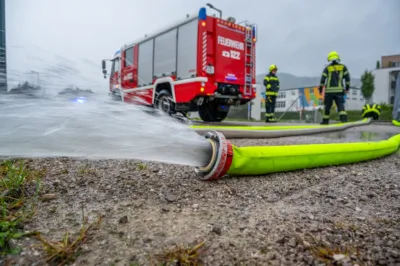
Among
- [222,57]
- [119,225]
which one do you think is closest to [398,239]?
[119,225]

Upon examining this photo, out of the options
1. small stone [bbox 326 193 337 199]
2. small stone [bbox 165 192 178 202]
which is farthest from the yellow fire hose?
small stone [bbox 326 193 337 199]

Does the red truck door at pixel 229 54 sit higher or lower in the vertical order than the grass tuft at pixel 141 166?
higher

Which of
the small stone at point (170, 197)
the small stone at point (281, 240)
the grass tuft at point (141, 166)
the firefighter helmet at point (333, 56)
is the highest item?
the firefighter helmet at point (333, 56)

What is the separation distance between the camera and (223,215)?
3.90 feet

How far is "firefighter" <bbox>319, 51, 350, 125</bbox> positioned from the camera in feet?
23.9

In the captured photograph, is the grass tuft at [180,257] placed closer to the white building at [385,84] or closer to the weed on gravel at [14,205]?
the weed on gravel at [14,205]

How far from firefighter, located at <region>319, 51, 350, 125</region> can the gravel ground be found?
20.2ft

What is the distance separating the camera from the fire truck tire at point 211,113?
8506mm

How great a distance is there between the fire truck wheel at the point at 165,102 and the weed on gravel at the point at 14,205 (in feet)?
19.9

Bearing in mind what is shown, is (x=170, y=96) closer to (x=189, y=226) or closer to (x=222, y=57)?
(x=222, y=57)

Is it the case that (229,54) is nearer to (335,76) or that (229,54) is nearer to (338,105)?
(335,76)

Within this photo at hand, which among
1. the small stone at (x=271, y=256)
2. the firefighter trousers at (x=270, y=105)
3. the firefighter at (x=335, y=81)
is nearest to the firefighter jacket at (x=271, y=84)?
the firefighter trousers at (x=270, y=105)

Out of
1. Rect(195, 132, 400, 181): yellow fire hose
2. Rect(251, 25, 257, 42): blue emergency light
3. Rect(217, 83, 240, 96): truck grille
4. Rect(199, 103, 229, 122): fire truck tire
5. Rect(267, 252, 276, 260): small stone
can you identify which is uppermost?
Rect(251, 25, 257, 42): blue emergency light

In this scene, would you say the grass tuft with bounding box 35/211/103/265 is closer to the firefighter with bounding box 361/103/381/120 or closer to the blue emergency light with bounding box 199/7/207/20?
the blue emergency light with bounding box 199/7/207/20
